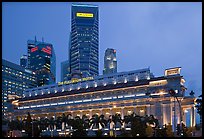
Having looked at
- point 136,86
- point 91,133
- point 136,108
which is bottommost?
point 91,133

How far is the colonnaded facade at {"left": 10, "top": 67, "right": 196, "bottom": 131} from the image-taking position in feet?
338

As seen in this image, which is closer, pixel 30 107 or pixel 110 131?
pixel 110 131

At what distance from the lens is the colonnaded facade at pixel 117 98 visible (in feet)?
338

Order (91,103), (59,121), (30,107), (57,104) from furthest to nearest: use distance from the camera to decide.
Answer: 1. (30,107)
2. (57,104)
3. (91,103)
4. (59,121)

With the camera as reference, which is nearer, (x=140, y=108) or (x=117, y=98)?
(x=140, y=108)

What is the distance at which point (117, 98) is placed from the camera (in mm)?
112062

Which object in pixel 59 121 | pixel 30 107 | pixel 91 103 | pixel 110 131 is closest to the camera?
pixel 59 121

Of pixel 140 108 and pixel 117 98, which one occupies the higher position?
pixel 117 98

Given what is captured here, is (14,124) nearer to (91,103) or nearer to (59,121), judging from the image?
(59,121)

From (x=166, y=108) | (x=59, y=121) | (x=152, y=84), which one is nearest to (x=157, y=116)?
(x=166, y=108)

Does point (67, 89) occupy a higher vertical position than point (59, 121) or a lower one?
higher

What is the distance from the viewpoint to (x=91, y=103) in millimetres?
116875

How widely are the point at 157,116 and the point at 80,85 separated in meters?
42.7

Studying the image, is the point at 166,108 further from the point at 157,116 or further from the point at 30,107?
the point at 30,107
